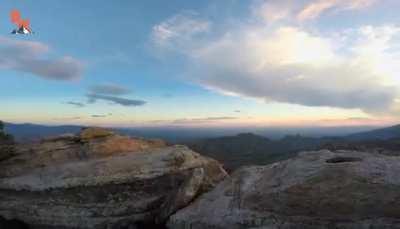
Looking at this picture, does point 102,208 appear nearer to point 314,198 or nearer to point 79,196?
point 79,196

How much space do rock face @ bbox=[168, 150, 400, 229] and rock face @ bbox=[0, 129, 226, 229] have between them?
3.09 m

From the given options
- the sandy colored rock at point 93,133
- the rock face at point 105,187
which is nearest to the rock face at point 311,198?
the rock face at point 105,187

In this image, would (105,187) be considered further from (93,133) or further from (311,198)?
(311,198)

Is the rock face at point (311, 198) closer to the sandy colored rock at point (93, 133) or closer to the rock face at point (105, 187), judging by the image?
the rock face at point (105, 187)

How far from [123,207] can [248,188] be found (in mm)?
8773

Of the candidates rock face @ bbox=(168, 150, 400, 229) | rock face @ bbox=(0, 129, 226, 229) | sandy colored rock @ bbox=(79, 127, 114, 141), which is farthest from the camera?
sandy colored rock @ bbox=(79, 127, 114, 141)

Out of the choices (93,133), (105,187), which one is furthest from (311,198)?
(93,133)

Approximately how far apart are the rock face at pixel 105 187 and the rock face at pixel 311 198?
3.09 metres

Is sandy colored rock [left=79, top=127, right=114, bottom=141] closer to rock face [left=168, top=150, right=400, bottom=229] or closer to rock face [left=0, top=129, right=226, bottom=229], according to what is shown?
rock face [left=0, top=129, right=226, bottom=229]

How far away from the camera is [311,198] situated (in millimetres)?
21828

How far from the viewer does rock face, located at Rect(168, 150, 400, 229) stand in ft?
66.8

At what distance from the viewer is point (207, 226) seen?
2380cm

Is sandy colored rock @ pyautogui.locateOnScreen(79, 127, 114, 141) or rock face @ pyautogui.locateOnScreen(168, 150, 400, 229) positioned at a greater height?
sandy colored rock @ pyautogui.locateOnScreen(79, 127, 114, 141)

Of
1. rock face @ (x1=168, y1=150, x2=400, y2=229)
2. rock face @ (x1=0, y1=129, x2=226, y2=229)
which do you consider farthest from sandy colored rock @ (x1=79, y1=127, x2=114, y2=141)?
rock face @ (x1=168, y1=150, x2=400, y2=229)
